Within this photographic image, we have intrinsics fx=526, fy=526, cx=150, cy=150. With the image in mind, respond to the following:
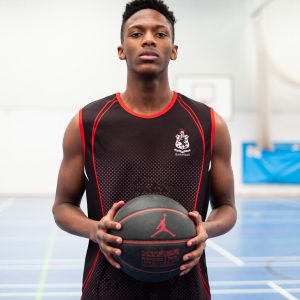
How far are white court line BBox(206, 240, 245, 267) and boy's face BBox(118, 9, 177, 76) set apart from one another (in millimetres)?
4001

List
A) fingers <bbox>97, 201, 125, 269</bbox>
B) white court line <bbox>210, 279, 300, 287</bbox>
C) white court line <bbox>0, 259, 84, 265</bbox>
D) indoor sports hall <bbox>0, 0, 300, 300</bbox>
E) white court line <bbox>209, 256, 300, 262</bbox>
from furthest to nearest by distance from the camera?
indoor sports hall <bbox>0, 0, 300, 300</bbox> < white court line <bbox>209, 256, 300, 262</bbox> < white court line <bbox>0, 259, 84, 265</bbox> < white court line <bbox>210, 279, 300, 287</bbox> < fingers <bbox>97, 201, 125, 269</bbox>

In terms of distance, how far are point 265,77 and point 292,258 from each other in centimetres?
758

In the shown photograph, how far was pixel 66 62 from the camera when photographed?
13266 mm

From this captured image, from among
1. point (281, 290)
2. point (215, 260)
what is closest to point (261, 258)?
point (215, 260)

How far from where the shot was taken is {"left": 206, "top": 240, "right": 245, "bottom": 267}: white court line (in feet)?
18.1

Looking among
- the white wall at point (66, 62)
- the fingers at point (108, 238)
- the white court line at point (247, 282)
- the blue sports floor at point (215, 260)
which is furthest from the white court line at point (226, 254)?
the white wall at point (66, 62)

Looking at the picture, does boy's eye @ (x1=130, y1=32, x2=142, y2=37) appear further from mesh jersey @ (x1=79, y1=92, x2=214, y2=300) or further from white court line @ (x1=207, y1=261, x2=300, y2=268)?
white court line @ (x1=207, y1=261, x2=300, y2=268)

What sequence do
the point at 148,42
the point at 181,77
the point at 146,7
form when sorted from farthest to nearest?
1. the point at 181,77
2. the point at 146,7
3. the point at 148,42

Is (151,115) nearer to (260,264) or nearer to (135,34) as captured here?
(135,34)

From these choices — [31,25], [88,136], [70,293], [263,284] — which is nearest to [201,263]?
[88,136]

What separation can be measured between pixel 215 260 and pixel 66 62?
8.82m

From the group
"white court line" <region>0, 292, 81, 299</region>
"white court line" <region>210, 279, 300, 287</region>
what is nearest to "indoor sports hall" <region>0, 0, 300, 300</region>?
"white court line" <region>210, 279, 300, 287</region>

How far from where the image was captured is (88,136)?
5.96 ft

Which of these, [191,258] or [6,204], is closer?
[191,258]
